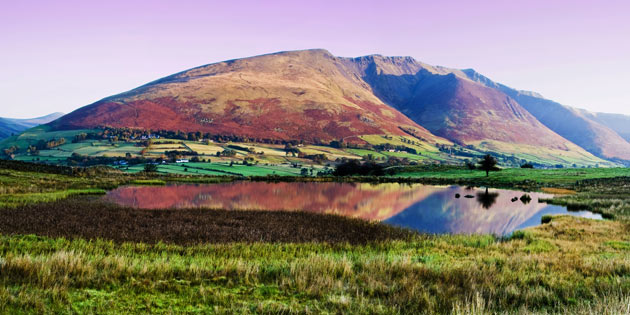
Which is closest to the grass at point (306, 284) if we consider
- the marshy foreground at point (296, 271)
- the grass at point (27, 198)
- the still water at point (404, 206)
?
the marshy foreground at point (296, 271)

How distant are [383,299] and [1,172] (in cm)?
6015

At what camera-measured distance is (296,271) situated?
10891 millimetres

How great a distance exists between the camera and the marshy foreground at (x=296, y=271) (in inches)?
323

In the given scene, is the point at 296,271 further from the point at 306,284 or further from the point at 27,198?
the point at 27,198

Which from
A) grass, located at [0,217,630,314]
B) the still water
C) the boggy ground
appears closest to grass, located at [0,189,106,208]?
the boggy ground

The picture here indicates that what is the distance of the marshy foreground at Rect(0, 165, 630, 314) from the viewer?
821cm

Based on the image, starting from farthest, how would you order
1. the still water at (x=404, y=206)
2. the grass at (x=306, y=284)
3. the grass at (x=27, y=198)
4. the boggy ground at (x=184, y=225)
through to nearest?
the grass at (x=27, y=198) < the still water at (x=404, y=206) < the boggy ground at (x=184, y=225) < the grass at (x=306, y=284)

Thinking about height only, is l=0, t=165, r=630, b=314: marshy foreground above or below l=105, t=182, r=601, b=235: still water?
above

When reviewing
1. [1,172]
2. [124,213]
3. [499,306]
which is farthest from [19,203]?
[499,306]

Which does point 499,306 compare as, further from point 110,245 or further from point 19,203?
point 19,203

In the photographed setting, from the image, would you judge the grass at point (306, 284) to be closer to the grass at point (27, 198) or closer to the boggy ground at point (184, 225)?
the boggy ground at point (184, 225)

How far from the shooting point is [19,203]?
29891 mm

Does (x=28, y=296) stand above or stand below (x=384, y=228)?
above

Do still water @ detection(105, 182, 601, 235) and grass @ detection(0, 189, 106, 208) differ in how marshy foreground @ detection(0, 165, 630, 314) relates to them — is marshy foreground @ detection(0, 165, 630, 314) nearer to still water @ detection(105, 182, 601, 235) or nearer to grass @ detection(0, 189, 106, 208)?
still water @ detection(105, 182, 601, 235)
